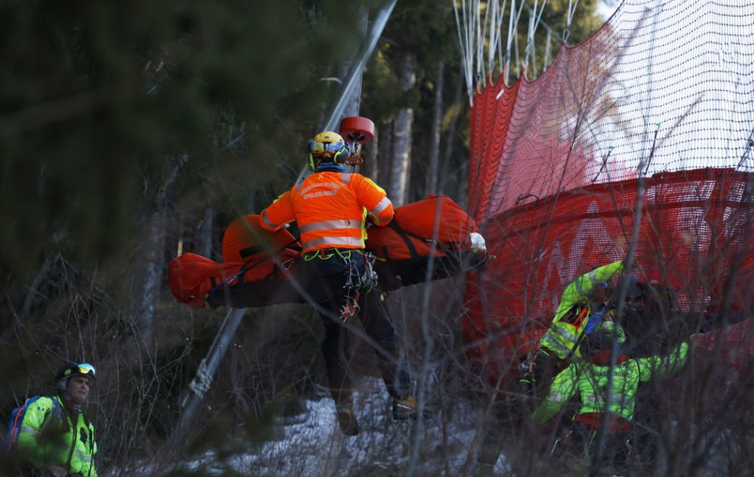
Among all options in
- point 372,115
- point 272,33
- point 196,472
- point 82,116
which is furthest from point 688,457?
point 372,115

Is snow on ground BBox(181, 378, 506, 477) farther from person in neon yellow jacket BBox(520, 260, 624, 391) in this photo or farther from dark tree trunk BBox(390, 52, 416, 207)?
dark tree trunk BBox(390, 52, 416, 207)

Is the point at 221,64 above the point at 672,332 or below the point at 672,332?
above

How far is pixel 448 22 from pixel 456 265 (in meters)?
10.7

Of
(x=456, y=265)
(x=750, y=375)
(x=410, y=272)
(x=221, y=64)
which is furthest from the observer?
(x=410, y=272)

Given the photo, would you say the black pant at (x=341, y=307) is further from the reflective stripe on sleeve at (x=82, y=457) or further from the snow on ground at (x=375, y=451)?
the reflective stripe on sleeve at (x=82, y=457)

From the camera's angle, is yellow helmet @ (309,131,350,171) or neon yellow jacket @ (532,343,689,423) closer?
neon yellow jacket @ (532,343,689,423)

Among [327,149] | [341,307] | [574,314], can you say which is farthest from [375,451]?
[327,149]

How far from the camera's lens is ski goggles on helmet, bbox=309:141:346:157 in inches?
245

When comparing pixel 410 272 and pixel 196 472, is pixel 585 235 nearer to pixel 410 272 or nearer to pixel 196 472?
pixel 410 272

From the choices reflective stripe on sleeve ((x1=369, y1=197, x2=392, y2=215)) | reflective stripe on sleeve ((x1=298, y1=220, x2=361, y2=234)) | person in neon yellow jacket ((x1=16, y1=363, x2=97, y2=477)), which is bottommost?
person in neon yellow jacket ((x1=16, y1=363, x2=97, y2=477))

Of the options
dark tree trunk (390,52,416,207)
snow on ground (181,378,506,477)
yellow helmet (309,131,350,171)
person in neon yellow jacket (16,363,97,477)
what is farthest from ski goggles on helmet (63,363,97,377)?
dark tree trunk (390,52,416,207)

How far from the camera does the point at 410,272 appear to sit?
6.42m

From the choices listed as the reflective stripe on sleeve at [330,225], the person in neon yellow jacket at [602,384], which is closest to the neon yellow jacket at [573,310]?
the person in neon yellow jacket at [602,384]

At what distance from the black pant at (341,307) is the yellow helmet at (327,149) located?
22.7 inches
